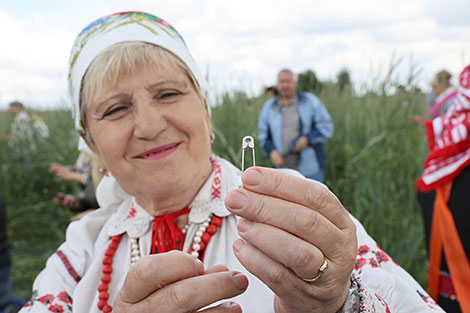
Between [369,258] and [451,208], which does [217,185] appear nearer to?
[369,258]

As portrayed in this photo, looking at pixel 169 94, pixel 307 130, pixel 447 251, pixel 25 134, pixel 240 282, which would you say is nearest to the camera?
pixel 240 282

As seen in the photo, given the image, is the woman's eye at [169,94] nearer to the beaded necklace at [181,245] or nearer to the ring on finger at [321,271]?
the beaded necklace at [181,245]

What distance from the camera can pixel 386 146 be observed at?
9.01ft

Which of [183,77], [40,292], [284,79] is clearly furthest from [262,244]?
[284,79]

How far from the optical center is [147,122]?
1154mm

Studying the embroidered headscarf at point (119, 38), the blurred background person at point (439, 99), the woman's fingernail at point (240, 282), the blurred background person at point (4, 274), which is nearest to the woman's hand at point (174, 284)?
the woman's fingernail at point (240, 282)

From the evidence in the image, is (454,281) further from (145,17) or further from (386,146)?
(145,17)

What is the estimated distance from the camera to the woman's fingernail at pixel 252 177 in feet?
2.24

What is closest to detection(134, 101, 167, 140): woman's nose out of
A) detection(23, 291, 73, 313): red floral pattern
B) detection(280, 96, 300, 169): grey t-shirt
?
detection(23, 291, 73, 313): red floral pattern

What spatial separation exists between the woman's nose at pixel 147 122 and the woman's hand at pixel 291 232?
21.2 inches

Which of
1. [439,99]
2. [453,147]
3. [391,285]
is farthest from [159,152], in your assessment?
[439,99]

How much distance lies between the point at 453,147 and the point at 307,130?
2.37m

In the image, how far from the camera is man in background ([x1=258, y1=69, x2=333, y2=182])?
12.3ft

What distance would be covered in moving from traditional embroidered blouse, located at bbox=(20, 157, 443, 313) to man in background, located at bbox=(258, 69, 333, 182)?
2.31 metres
